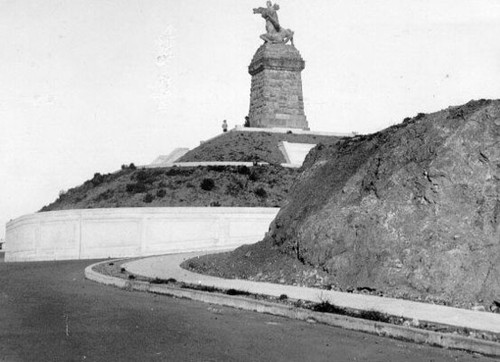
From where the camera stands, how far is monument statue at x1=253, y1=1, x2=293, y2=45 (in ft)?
221

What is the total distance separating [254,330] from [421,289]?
4947mm

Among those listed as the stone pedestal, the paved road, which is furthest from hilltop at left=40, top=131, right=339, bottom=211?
the paved road

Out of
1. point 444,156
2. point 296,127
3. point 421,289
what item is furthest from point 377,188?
point 296,127

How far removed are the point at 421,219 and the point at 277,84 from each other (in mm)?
51513

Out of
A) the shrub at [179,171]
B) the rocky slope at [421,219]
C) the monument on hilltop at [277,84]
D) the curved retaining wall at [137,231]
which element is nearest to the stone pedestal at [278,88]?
the monument on hilltop at [277,84]

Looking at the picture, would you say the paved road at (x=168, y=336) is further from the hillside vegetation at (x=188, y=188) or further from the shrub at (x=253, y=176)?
the shrub at (x=253, y=176)

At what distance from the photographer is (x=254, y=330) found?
9672 mm

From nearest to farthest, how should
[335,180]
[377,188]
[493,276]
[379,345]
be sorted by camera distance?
[379,345] < [493,276] < [377,188] < [335,180]

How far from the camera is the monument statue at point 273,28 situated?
67438 millimetres

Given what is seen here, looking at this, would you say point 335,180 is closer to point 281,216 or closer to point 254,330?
point 281,216

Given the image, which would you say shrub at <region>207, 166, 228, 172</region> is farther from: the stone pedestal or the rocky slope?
the rocky slope

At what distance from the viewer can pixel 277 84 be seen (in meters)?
65.0

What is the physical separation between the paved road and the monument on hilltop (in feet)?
172

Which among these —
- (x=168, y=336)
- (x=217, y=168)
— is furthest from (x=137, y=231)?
(x=168, y=336)
